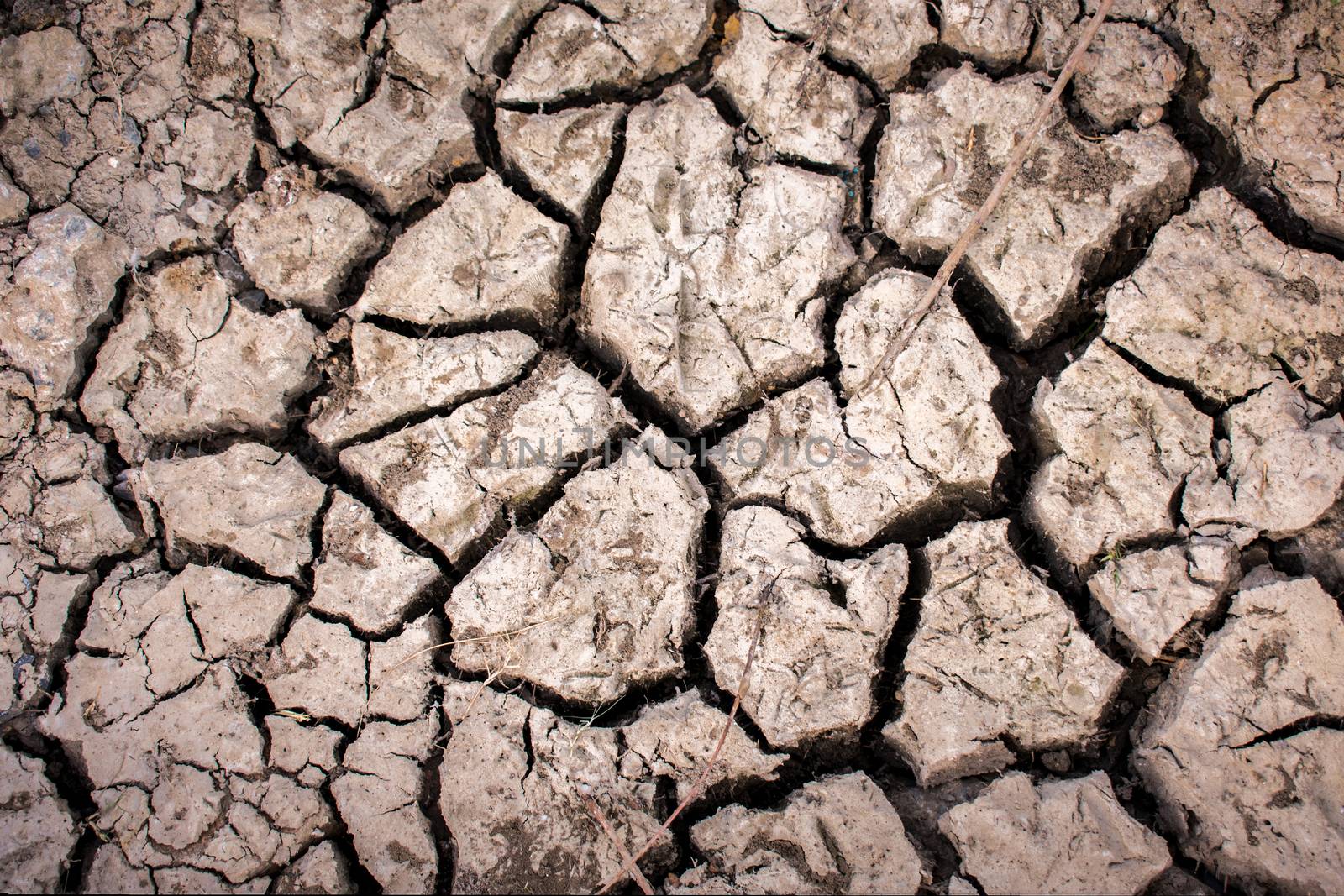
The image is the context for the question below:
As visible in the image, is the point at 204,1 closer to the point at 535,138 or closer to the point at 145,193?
the point at 145,193

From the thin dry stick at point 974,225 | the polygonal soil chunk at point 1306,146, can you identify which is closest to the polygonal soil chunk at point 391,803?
the thin dry stick at point 974,225

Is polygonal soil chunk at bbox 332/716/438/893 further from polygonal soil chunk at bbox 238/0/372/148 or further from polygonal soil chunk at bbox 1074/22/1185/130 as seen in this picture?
polygonal soil chunk at bbox 1074/22/1185/130

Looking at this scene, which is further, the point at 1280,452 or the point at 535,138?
the point at 535,138

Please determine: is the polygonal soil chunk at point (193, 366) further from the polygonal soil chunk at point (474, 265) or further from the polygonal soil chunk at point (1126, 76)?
the polygonal soil chunk at point (1126, 76)

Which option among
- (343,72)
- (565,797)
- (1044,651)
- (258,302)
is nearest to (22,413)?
(258,302)

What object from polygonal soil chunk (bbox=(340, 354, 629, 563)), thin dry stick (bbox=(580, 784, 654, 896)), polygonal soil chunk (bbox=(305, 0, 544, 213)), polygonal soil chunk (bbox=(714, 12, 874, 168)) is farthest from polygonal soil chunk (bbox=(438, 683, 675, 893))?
polygonal soil chunk (bbox=(714, 12, 874, 168))

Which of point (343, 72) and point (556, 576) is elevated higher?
point (343, 72)

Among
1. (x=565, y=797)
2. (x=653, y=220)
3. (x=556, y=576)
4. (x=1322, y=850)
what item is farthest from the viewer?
(x=653, y=220)
